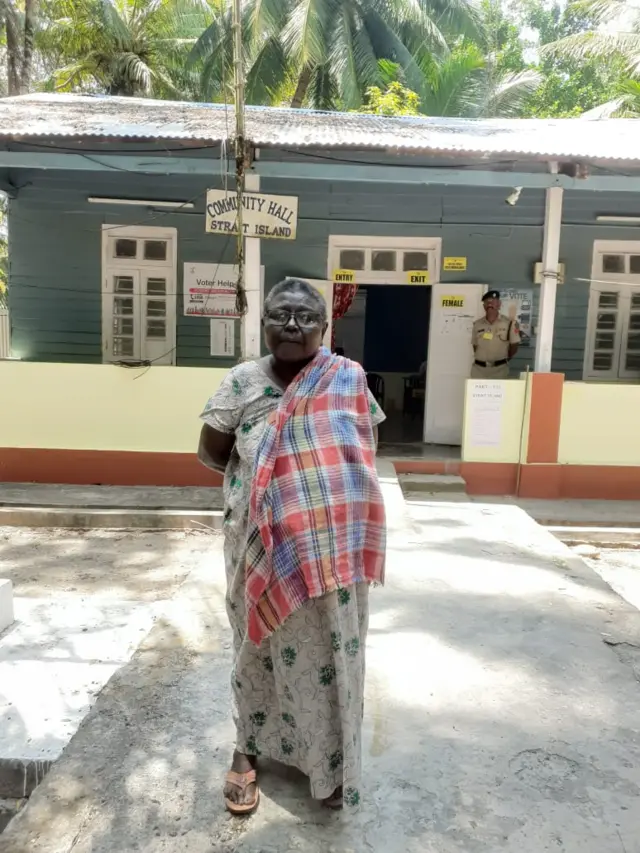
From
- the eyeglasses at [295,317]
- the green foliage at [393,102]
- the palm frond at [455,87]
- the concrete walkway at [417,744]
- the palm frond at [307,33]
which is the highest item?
the palm frond at [307,33]

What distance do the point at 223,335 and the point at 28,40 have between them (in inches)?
435

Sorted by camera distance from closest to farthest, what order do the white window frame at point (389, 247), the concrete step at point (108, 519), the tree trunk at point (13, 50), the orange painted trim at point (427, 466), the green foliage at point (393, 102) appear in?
the concrete step at point (108, 519)
the orange painted trim at point (427, 466)
the white window frame at point (389, 247)
the green foliage at point (393, 102)
the tree trunk at point (13, 50)

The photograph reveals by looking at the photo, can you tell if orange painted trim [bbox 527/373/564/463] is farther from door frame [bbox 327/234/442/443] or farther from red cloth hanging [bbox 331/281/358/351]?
red cloth hanging [bbox 331/281/358/351]

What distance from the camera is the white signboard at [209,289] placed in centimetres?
848

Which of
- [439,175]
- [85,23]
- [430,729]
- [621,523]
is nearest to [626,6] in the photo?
[85,23]

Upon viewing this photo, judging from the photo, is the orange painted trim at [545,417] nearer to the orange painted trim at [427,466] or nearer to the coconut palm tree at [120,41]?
the orange painted trim at [427,466]

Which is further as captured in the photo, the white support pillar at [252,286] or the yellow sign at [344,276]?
the yellow sign at [344,276]

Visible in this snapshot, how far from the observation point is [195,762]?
2279 millimetres

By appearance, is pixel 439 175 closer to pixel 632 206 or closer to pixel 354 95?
pixel 632 206

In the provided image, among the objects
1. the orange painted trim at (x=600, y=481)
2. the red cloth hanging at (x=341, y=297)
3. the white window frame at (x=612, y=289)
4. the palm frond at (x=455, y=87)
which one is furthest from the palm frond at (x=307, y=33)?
the orange painted trim at (x=600, y=481)

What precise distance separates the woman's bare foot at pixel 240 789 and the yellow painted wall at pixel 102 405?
5.14m

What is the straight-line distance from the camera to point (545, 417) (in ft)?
23.2

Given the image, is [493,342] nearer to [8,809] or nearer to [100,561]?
[100,561]

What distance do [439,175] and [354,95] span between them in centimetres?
1160
